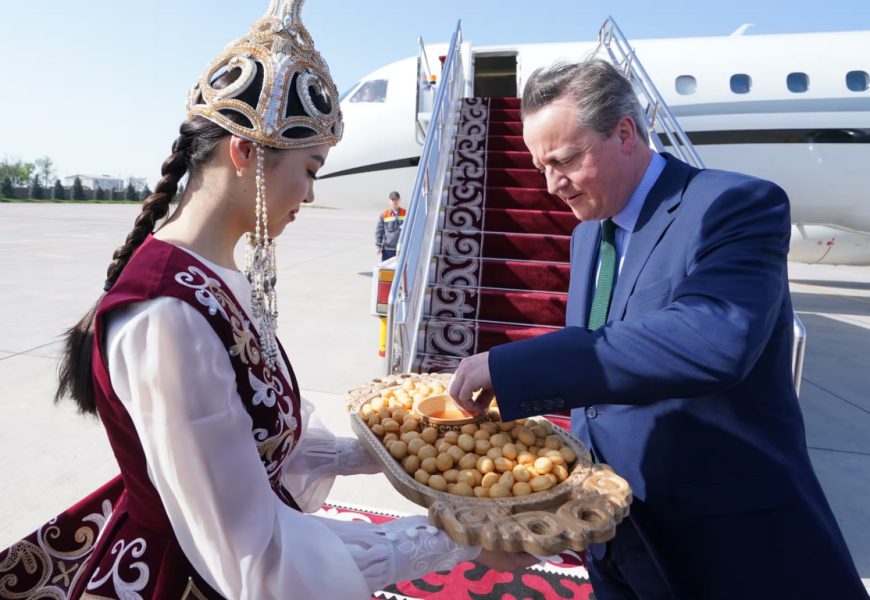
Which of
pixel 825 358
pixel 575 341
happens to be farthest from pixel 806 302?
pixel 575 341

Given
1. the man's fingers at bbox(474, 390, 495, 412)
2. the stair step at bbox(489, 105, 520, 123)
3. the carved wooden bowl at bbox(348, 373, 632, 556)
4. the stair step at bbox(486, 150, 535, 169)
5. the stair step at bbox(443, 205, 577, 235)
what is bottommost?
the carved wooden bowl at bbox(348, 373, 632, 556)

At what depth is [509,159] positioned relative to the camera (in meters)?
5.57

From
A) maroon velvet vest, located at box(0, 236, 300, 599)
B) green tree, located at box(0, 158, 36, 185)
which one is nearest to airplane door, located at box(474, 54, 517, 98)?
maroon velvet vest, located at box(0, 236, 300, 599)

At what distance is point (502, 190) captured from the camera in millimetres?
5078

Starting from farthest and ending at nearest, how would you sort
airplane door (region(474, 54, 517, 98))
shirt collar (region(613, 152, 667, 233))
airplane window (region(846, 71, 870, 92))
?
airplane door (region(474, 54, 517, 98))
airplane window (region(846, 71, 870, 92))
shirt collar (region(613, 152, 667, 233))

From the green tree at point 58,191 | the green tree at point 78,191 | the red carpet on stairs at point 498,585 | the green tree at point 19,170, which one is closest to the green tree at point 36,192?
the green tree at point 58,191

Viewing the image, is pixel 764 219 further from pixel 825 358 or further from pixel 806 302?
pixel 806 302

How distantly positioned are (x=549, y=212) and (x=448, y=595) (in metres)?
3.32

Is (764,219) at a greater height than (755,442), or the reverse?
(764,219)

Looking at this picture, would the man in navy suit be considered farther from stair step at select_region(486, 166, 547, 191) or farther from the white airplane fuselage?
the white airplane fuselage

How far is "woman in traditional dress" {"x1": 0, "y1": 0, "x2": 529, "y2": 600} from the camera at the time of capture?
838 millimetres

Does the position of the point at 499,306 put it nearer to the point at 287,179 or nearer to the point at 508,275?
the point at 508,275

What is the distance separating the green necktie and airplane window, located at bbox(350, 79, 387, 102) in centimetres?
711

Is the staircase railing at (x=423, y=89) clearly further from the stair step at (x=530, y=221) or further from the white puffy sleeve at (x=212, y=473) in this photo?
the white puffy sleeve at (x=212, y=473)
